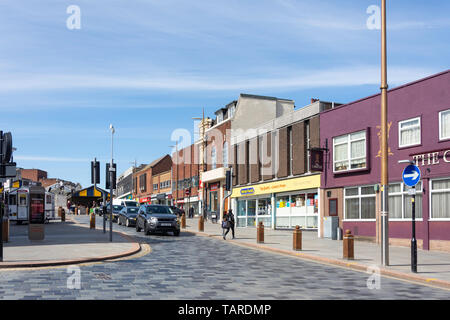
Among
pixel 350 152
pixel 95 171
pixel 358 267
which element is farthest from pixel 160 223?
pixel 358 267

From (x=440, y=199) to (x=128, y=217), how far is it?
21987mm

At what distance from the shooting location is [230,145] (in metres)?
46.0

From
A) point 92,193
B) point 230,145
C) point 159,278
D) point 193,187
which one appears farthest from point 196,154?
point 159,278

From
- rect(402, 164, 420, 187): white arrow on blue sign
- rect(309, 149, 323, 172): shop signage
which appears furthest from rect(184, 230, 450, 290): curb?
→ rect(309, 149, 323, 172): shop signage

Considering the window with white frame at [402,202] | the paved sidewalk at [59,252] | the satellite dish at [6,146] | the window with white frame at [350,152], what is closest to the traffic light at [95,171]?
the paved sidewalk at [59,252]

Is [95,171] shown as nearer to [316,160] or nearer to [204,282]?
[204,282]

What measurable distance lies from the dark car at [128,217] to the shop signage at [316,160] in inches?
554

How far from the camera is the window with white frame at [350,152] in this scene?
86.8ft

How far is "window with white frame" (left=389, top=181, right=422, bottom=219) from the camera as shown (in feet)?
73.9

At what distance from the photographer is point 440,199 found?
70.3 ft

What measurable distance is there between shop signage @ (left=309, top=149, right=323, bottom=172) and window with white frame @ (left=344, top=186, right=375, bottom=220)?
7.54 ft

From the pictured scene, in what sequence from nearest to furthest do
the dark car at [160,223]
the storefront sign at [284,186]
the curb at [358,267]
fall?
the curb at [358,267]
the dark car at [160,223]
the storefront sign at [284,186]

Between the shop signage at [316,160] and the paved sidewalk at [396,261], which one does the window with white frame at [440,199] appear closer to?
the paved sidewalk at [396,261]
